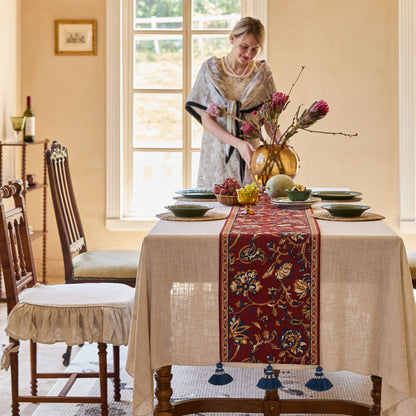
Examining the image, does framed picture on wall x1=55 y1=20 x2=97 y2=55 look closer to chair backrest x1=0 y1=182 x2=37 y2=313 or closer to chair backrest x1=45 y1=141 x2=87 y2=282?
chair backrest x1=45 y1=141 x2=87 y2=282

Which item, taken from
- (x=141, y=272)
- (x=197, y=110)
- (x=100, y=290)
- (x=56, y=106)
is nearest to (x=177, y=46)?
(x=56, y=106)

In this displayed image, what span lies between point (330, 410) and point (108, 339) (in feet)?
2.64

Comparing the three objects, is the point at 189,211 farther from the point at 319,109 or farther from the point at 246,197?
the point at 319,109

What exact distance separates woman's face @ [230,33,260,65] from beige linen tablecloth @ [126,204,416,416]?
1472mm

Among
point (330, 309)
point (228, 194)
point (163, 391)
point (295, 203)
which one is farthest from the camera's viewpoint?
point (228, 194)

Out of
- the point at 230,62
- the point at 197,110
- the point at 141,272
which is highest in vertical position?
the point at 230,62

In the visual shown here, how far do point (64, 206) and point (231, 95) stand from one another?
1.01 metres

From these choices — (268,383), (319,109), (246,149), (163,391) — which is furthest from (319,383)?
(246,149)

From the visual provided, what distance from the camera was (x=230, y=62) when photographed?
136 inches

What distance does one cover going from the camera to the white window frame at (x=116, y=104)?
4973mm

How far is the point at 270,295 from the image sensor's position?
1968mm

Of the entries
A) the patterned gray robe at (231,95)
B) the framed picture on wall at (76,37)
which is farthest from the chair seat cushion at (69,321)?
the framed picture on wall at (76,37)

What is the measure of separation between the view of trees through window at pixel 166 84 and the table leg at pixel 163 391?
3.19 meters

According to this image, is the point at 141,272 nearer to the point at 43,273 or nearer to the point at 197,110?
the point at 197,110
